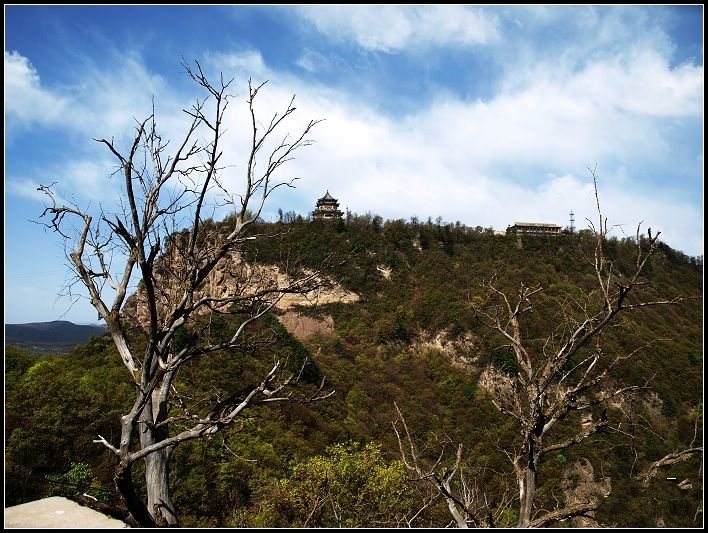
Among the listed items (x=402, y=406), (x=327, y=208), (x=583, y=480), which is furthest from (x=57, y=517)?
(x=327, y=208)

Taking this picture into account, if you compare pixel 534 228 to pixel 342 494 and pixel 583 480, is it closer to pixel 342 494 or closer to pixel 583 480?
pixel 583 480

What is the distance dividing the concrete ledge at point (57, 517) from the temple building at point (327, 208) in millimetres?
62153

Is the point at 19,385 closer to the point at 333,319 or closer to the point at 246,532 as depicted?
the point at 246,532

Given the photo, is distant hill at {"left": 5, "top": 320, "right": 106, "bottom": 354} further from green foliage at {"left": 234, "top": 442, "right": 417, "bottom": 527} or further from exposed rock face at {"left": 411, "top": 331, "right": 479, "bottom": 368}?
exposed rock face at {"left": 411, "top": 331, "right": 479, "bottom": 368}

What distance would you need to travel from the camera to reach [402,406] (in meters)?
35.2

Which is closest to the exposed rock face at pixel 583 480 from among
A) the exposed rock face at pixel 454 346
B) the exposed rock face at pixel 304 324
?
the exposed rock face at pixel 454 346

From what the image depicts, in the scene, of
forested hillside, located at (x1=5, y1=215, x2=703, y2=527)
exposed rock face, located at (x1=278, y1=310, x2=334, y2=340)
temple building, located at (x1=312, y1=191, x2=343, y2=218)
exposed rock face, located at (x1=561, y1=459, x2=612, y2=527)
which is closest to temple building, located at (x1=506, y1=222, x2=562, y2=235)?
forested hillside, located at (x1=5, y1=215, x2=703, y2=527)

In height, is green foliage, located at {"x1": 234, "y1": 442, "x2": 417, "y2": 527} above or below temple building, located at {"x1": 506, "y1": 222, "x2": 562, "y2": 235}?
below

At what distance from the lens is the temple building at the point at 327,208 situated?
66.5 m

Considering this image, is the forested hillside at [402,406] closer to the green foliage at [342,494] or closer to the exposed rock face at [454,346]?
the green foliage at [342,494]

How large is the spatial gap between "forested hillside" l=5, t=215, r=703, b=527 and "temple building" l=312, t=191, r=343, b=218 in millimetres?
3917

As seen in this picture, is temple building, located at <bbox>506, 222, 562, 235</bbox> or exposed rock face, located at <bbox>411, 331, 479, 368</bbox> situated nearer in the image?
exposed rock face, located at <bbox>411, 331, 479, 368</bbox>

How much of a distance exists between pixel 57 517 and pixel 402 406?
3310 centimetres

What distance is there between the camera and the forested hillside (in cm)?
707
